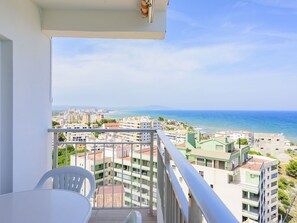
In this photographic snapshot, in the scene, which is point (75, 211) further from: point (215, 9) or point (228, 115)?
point (215, 9)

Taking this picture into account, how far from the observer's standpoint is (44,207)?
1688 mm

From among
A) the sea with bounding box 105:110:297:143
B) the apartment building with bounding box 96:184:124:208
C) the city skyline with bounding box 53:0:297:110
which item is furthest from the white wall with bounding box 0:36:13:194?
the city skyline with bounding box 53:0:297:110

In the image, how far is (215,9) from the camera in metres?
13.1

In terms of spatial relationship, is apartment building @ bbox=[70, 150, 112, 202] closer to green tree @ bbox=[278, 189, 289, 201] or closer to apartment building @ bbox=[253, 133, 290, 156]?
apartment building @ bbox=[253, 133, 290, 156]

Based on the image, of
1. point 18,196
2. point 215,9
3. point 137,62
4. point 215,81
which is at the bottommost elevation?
point 18,196

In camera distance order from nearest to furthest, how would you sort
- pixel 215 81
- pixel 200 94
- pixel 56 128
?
pixel 56 128, pixel 200 94, pixel 215 81

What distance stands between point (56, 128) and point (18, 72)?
1.15m

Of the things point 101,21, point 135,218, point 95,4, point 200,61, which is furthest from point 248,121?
point 200,61

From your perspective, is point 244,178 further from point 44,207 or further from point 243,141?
point 44,207

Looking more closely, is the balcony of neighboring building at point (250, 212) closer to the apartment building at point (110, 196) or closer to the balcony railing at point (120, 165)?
the balcony railing at point (120, 165)

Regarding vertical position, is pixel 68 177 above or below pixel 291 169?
below

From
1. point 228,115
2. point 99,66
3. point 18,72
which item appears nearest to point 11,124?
point 18,72

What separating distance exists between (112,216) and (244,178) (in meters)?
1.96

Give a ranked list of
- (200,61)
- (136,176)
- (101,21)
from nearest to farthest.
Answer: (101,21) < (136,176) < (200,61)
